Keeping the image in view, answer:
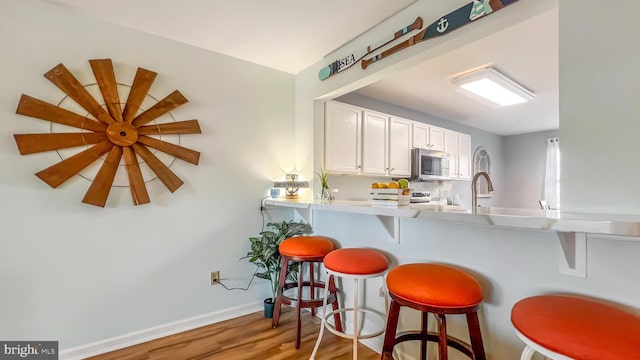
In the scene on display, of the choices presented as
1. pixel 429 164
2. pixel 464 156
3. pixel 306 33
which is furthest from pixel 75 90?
pixel 464 156

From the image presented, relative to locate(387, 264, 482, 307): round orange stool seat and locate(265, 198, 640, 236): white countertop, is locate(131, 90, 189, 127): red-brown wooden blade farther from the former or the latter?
locate(387, 264, 482, 307): round orange stool seat

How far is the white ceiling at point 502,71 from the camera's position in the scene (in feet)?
6.99

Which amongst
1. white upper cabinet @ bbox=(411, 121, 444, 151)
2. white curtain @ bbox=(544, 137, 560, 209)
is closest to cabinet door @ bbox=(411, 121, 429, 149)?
white upper cabinet @ bbox=(411, 121, 444, 151)

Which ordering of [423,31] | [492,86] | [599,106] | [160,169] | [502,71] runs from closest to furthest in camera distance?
[599,106] → [423,31] → [160,169] → [502,71] → [492,86]

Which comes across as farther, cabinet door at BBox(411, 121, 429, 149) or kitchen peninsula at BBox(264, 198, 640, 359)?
cabinet door at BBox(411, 121, 429, 149)

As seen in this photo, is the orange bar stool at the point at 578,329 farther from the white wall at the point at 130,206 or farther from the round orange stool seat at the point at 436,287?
the white wall at the point at 130,206

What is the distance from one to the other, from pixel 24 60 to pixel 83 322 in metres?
1.79

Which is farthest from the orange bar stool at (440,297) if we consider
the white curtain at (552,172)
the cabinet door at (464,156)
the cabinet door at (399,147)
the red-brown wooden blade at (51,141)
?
the white curtain at (552,172)

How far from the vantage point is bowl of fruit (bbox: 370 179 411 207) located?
1684 millimetres

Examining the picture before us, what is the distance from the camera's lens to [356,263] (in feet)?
5.72

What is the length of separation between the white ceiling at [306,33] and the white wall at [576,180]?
25.4 inches

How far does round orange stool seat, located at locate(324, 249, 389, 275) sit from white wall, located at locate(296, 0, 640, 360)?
12.4 inches

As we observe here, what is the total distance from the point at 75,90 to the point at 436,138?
12.9ft

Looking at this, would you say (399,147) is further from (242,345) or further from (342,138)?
(242,345)
